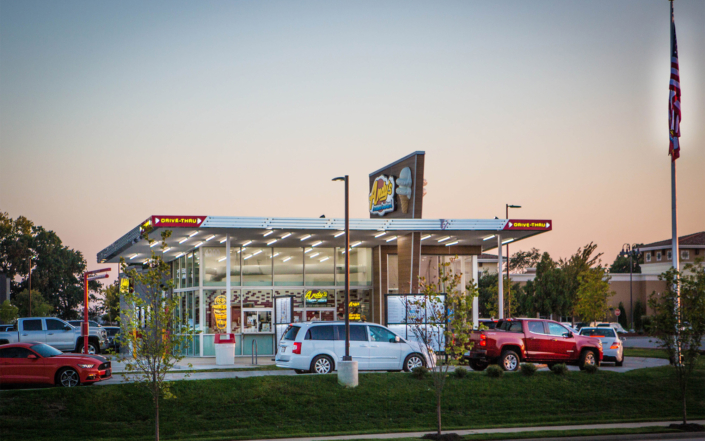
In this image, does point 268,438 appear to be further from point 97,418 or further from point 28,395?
point 28,395

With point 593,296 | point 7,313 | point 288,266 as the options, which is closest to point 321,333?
point 288,266

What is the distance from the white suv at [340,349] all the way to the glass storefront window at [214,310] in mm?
10779

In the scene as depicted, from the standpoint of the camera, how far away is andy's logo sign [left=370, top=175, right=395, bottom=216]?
3550 centimetres

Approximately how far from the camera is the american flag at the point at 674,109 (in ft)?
78.6

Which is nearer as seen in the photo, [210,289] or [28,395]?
[28,395]

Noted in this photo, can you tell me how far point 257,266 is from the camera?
33625mm

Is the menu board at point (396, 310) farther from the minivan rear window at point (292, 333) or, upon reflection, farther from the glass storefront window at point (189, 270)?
the glass storefront window at point (189, 270)

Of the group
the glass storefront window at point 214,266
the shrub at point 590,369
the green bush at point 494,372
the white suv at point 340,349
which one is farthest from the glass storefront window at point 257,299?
the shrub at point 590,369

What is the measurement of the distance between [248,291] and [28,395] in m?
16.1

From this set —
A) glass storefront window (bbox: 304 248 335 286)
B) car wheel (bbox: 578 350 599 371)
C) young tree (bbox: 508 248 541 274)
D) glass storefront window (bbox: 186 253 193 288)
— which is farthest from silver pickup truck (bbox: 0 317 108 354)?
young tree (bbox: 508 248 541 274)

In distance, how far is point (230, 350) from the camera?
25.8 meters

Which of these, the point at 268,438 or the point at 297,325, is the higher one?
the point at 297,325

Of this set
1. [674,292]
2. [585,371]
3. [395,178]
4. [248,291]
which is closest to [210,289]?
[248,291]

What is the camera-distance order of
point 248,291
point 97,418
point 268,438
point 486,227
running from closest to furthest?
1. point 268,438
2. point 97,418
3. point 486,227
4. point 248,291
